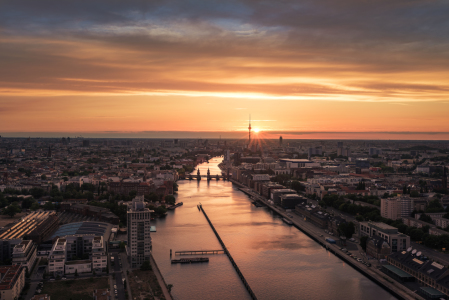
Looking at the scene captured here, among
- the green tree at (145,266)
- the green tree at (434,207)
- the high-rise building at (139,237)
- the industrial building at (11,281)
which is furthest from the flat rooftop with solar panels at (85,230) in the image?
the green tree at (434,207)

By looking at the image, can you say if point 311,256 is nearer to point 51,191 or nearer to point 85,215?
point 85,215

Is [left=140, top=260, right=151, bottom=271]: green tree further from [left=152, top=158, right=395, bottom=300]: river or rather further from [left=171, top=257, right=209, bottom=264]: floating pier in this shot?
[left=171, top=257, right=209, bottom=264]: floating pier

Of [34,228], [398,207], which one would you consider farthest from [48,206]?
[398,207]

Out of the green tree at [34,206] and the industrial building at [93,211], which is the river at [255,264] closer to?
the industrial building at [93,211]

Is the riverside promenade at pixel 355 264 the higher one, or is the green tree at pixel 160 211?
the green tree at pixel 160 211

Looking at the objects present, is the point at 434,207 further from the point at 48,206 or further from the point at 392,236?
the point at 48,206

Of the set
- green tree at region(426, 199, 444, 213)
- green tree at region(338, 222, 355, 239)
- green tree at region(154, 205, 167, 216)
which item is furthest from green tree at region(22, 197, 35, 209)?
green tree at region(426, 199, 444, 213)
